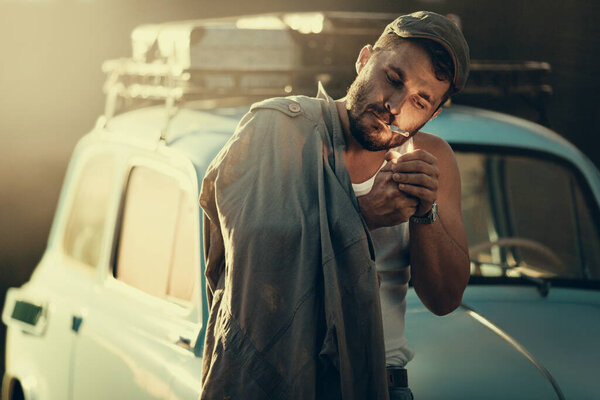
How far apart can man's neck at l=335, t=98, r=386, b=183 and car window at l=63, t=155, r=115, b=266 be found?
160cm

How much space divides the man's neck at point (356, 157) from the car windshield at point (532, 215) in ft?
3.41

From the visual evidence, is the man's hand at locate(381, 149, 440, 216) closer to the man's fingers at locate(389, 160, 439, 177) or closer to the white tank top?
the man's fingers at locate(389, 160, 439, 177)

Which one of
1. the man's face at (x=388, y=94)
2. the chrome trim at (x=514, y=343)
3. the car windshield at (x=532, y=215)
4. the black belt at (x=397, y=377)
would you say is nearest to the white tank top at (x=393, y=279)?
the black belt at (x=397, y=377)

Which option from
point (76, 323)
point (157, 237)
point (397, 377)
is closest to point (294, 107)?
point (397, 377)

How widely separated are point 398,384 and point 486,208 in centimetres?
179

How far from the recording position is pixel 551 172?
335 cm

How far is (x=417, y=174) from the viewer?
1.90 m

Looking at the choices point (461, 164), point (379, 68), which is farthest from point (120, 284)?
point (379, 68)

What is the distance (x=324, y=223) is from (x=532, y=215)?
93.1 inches

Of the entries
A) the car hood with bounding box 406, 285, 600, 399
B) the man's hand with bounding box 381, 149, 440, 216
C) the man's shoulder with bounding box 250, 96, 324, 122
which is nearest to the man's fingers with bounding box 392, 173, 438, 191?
the man's hand with bounding box 381, 149, 440, 216

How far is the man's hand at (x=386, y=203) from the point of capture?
192cm

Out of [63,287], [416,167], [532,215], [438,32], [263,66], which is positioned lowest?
[63,287]

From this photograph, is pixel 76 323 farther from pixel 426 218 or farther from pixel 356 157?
pixel 426 218

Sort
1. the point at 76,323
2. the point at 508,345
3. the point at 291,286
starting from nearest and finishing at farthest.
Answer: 1. the point at 291,286
2. the point at 508,345
3. the point at 76,323
